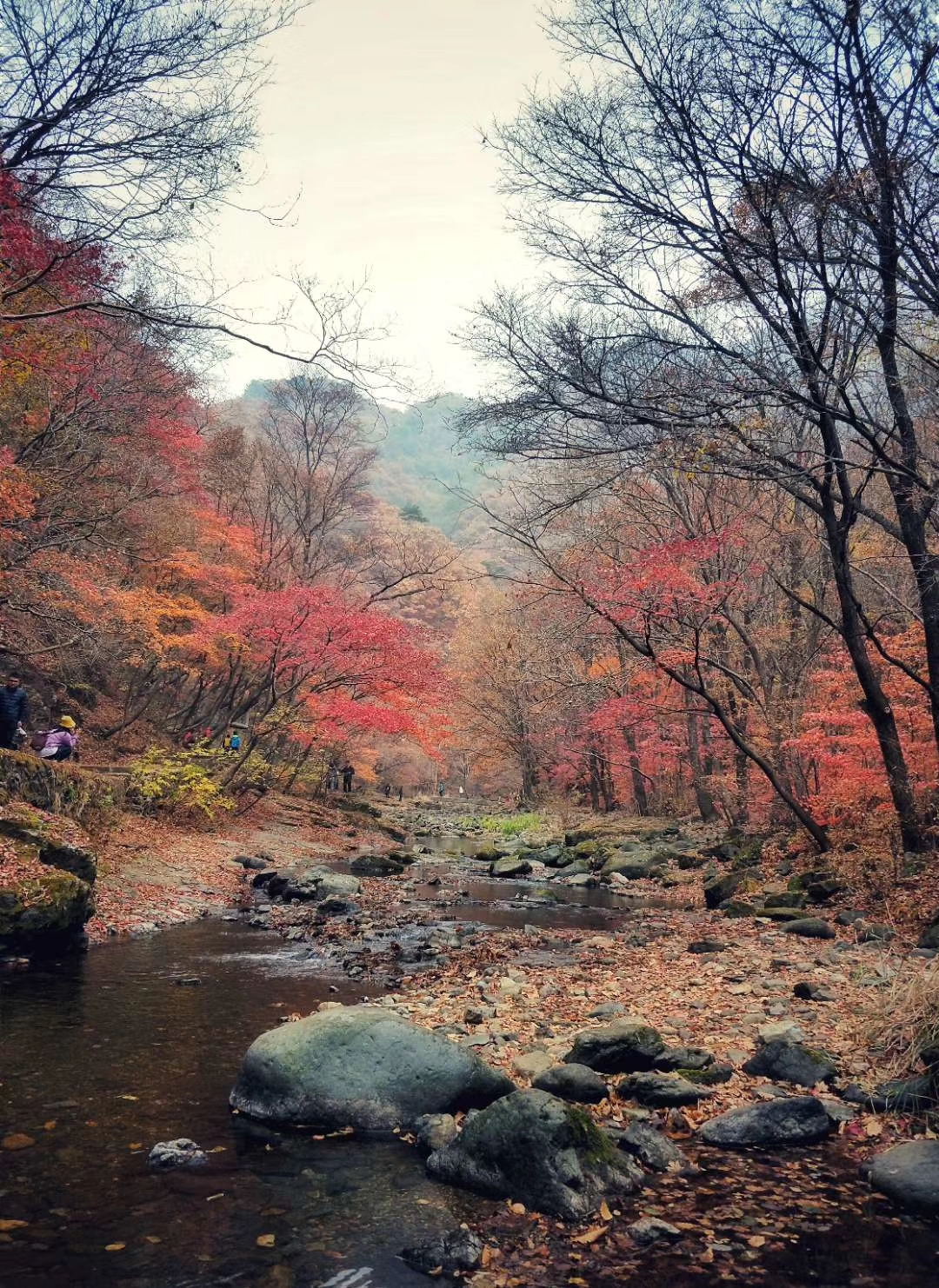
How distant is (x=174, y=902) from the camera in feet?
37.7

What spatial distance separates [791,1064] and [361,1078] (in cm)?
A: 277

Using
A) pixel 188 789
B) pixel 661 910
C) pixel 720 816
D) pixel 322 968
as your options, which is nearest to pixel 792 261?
pixel 322 968

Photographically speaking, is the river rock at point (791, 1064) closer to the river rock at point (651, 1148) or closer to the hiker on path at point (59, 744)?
the river rock at point (651, 1148)

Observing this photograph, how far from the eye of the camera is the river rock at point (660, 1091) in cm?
488

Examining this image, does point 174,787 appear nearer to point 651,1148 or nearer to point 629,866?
point 629,866

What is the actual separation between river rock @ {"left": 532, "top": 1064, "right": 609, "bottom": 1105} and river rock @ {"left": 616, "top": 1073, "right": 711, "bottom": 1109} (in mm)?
154

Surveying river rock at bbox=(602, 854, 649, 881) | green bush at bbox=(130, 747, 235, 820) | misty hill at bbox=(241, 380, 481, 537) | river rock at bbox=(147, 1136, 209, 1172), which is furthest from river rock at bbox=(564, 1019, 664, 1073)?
misty hill at bbox=(241, 380, 481, 537)

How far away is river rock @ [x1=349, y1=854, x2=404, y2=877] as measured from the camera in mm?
17578

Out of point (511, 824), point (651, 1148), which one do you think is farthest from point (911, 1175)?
point (511, 824)

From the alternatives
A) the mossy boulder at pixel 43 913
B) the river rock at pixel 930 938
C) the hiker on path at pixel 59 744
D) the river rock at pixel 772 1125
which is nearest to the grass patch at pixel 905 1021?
the river rock at pixel 772 1125

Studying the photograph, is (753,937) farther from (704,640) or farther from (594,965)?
(704,640)

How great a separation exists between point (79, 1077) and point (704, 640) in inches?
630

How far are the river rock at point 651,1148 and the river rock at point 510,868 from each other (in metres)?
14.5

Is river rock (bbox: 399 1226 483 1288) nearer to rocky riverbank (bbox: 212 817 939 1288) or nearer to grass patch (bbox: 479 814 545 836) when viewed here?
rocky riverbank (bbox: 212 817 939 1288)
